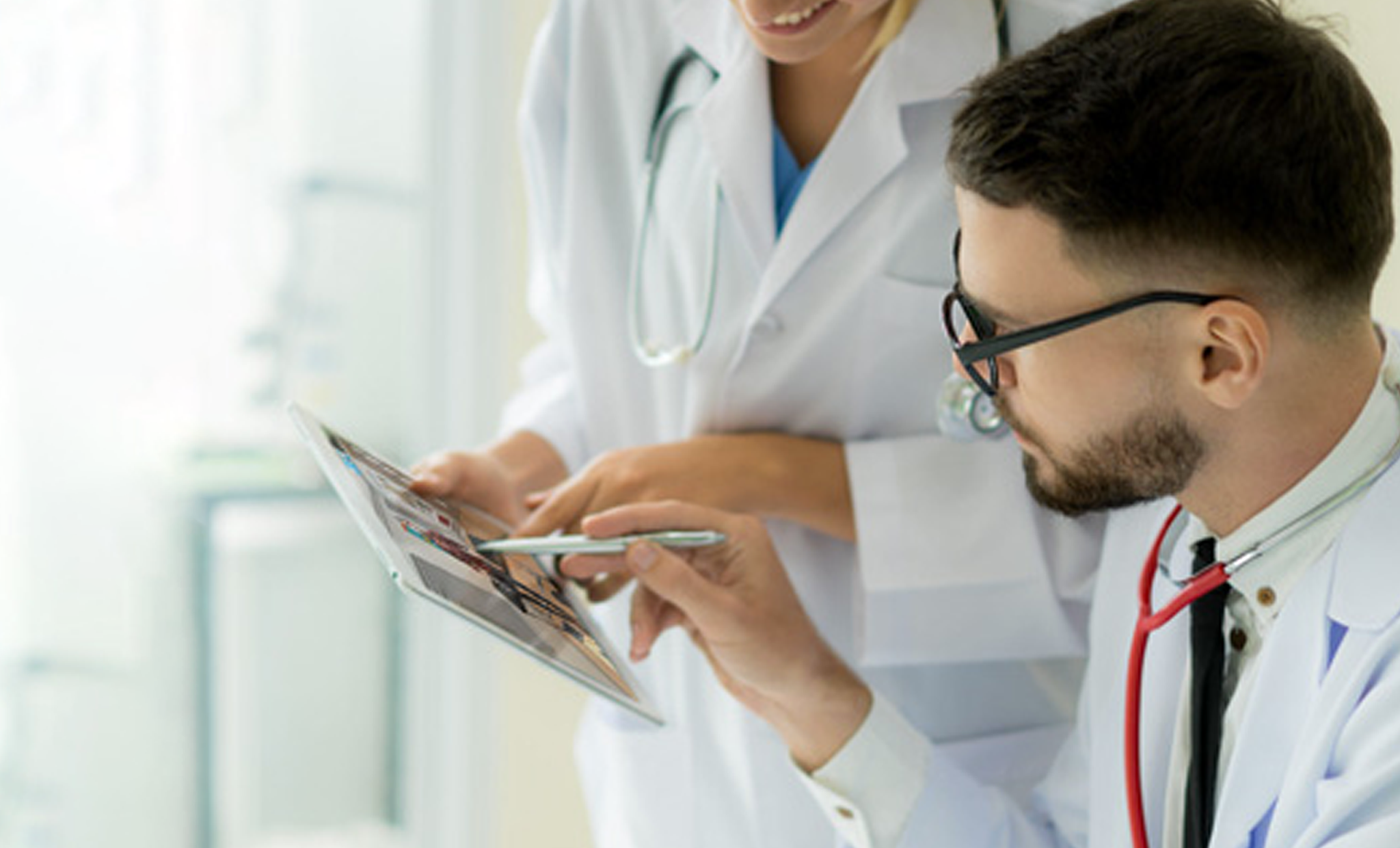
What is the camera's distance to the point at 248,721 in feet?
8.01

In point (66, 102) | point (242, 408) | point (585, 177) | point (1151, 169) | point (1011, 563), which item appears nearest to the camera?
point (1151, 169)

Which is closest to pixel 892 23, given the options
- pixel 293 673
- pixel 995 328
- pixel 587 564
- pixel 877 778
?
pixel 995 328

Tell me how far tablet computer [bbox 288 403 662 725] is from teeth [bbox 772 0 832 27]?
18.8 inches

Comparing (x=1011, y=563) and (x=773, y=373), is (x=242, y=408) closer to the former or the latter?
(x=773, y=373)

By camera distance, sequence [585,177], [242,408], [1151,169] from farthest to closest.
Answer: [242,408]
[585,177]
[1151,169]

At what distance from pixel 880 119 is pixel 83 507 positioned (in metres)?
1.34

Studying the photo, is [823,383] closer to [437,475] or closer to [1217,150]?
[437,475]

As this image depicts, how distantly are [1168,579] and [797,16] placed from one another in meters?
0.52

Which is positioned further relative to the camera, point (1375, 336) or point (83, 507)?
point (83, 507)

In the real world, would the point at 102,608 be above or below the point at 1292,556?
below

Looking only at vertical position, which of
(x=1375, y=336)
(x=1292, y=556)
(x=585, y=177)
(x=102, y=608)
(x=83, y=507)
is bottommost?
(x=102, y=608)

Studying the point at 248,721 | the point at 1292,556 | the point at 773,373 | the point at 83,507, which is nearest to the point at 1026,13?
the point at 773,373

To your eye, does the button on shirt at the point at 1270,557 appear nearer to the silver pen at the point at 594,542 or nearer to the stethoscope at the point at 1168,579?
the stethoscope at the point at 1168,579

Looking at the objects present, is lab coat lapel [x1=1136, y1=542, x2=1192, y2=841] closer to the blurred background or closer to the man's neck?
the man's neck
